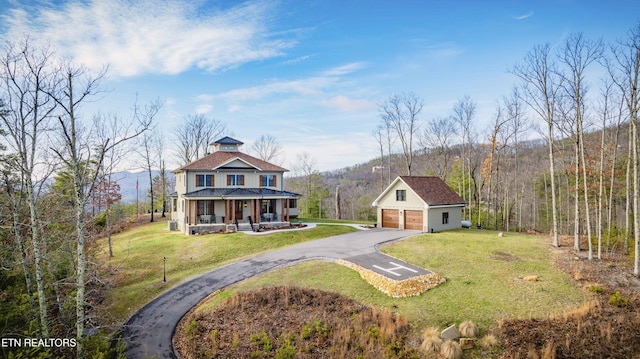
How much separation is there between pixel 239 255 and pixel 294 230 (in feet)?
22.9

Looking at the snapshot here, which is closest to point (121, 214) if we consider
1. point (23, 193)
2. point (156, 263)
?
point (156, 263)

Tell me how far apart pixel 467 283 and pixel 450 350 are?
5216 millimetres

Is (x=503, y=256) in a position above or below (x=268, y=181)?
below

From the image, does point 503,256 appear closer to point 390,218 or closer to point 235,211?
point 390,218

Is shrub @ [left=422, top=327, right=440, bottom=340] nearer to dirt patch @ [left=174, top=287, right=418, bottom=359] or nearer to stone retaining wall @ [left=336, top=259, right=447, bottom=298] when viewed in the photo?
dirt patch @ [left=174, top=287, right=418, bottom=359]

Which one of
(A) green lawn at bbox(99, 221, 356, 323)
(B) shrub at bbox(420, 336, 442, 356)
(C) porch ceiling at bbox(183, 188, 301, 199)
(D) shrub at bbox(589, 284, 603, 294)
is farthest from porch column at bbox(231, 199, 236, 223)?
(D) shrub at bbox(589, 284, 603, 294)

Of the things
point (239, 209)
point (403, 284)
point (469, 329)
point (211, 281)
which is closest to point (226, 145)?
point (239, 209)

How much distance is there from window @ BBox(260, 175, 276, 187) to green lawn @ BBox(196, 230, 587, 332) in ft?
49.5

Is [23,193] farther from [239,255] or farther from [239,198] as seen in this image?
[239,198]

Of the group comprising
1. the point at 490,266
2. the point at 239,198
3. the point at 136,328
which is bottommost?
the point at 136,328

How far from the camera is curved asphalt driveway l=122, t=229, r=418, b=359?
1131 cm

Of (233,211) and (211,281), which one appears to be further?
(233,211)

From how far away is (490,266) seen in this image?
54.2 ft

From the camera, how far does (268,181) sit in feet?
104
